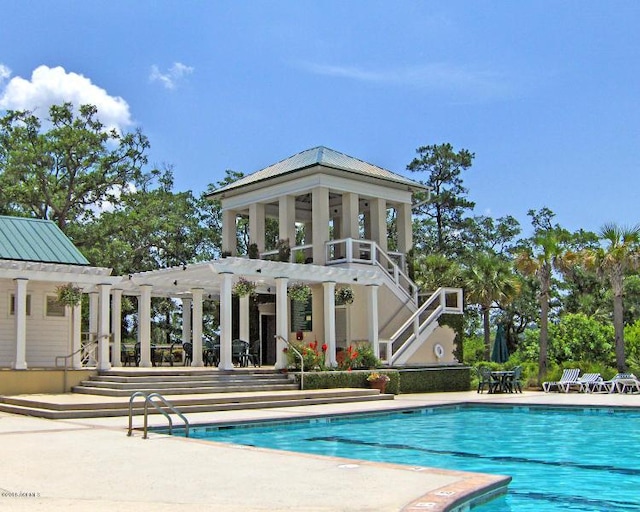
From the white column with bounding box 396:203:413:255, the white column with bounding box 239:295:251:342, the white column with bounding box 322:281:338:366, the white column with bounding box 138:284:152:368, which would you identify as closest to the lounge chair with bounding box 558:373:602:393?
the white column with bounding box 322:281:338:366

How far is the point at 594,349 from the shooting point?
101 feet

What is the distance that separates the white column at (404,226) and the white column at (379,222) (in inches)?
36.1

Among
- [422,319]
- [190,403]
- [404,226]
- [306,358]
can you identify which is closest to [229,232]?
[404,226]

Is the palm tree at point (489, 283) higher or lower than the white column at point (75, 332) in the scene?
higher

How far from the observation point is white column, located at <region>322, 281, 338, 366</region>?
2244cm

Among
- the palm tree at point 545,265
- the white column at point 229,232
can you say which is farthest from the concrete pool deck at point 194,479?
the white column at point 229,232

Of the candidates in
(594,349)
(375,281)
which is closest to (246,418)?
(375,281)

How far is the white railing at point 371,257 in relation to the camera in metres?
26.0

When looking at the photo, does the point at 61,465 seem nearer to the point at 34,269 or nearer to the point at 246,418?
the point at 246,418

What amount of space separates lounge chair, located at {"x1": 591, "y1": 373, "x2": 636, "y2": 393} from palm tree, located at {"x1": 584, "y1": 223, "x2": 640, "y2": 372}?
1883mm

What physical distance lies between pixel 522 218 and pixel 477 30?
26.7 metres

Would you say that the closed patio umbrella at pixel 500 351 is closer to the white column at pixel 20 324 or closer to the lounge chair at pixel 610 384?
the lounge chair at pixel 610 384

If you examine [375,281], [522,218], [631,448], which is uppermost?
[522,218]

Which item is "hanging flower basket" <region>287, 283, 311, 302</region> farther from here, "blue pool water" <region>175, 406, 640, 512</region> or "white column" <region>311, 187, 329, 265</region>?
"blue pool water" <region>175, 406, 640, 512</region>
